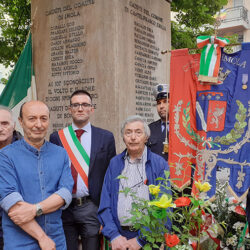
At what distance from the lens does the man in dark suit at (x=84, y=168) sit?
289 cm

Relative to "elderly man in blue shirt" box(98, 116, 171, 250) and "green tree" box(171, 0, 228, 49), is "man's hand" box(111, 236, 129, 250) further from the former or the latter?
"green tree" box(171, 0, 228, 49)

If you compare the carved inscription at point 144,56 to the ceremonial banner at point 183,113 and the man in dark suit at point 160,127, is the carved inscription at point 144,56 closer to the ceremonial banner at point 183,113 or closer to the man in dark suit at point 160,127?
the man in dark suit at point 160,127

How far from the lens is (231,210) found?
3020 millimetres

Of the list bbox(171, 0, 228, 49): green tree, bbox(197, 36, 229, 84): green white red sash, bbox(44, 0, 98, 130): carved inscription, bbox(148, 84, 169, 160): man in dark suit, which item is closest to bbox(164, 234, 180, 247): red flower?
bbox(148, 84, 169, 160): man in dark suit

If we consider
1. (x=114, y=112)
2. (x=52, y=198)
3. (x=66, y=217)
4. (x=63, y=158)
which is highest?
(x=114, y=112)

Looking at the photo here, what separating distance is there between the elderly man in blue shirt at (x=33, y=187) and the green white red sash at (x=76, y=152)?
58 centimetres

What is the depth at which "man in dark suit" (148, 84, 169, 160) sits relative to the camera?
3502mm

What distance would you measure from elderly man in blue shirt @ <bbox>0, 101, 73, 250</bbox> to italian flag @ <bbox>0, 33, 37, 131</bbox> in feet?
8.95

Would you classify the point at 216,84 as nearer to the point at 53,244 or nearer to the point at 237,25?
the point at 53,244

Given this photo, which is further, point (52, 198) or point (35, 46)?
point (35, 46)

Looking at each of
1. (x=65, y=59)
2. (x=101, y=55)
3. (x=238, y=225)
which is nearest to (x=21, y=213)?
(x=238, y=225)

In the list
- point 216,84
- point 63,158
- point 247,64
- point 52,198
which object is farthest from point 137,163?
point 247,64

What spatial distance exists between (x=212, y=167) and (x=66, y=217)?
1.56 meters

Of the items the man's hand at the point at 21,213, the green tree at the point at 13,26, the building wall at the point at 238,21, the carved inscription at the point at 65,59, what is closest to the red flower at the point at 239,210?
the man's hand at the point at 21,213
